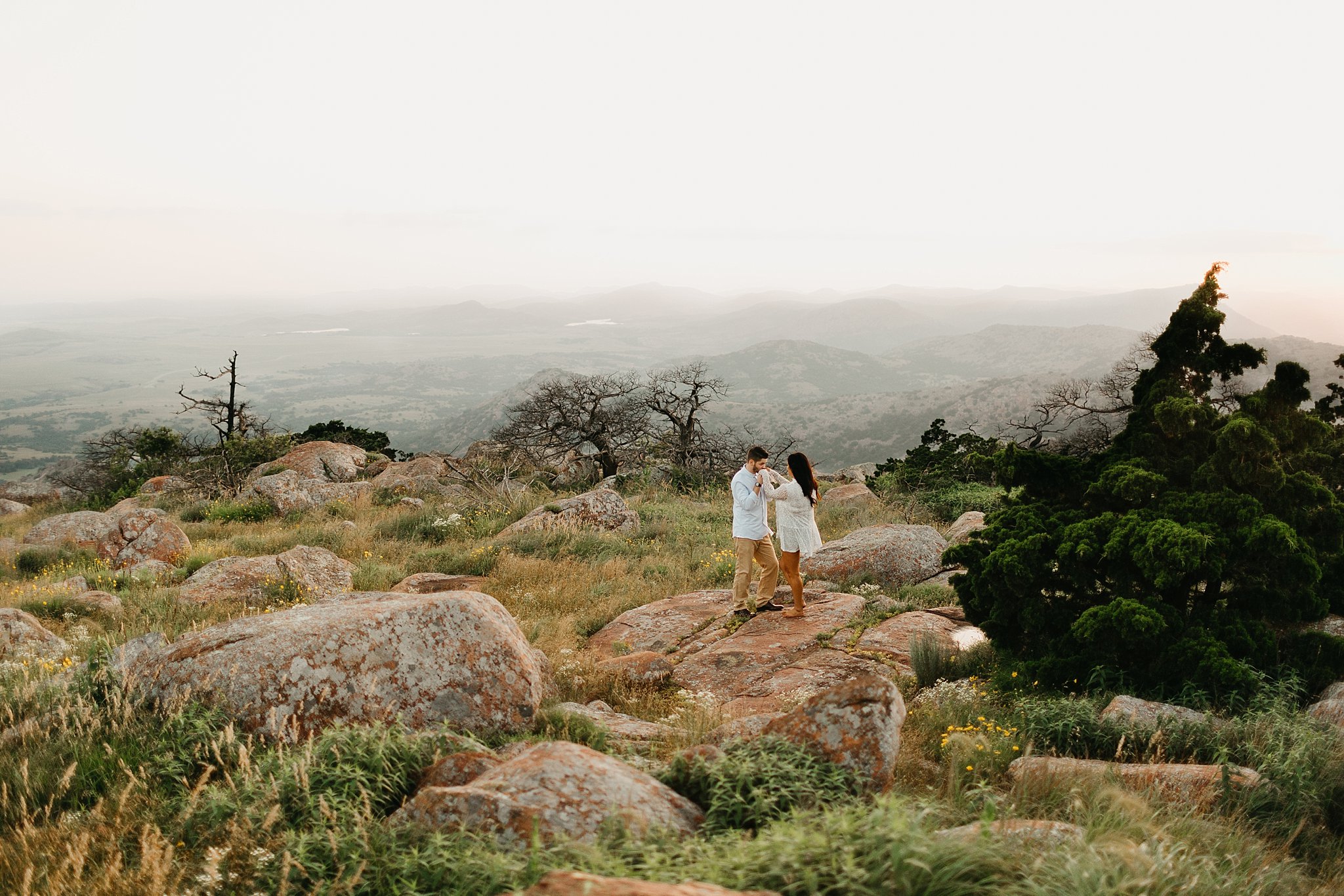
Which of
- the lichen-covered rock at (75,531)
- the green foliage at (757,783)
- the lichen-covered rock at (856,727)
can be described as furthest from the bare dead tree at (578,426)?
the green foliage at (757,783)

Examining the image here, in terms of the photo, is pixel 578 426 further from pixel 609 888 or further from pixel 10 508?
pixel 10 508

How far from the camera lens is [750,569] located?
903 cm

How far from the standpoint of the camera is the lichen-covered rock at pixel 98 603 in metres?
8.74

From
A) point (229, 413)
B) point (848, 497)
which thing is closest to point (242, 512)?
point (229, 413)

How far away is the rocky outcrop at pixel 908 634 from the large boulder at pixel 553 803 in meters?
4.34

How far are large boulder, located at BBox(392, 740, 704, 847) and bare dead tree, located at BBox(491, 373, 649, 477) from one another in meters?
17.0

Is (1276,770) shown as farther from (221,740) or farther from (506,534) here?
(506,534)

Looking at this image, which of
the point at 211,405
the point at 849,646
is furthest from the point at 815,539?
the point at 211,405

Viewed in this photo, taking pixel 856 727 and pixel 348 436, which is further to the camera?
pixel 348 436

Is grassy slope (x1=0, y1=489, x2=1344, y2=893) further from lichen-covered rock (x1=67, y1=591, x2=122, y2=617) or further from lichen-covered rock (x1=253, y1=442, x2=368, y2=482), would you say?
lichen-covered rock (x1=253, y1=442, x2=368, y2=482)

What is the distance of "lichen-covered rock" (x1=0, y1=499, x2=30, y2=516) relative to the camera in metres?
24.5

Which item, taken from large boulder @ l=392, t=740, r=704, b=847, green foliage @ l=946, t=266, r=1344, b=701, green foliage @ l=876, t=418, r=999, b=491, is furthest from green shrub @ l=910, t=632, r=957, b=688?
green foliage @ l=876, t=418, r=999, b=491

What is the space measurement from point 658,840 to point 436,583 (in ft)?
26.2

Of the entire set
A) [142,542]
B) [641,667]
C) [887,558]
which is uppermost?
[887,558]
